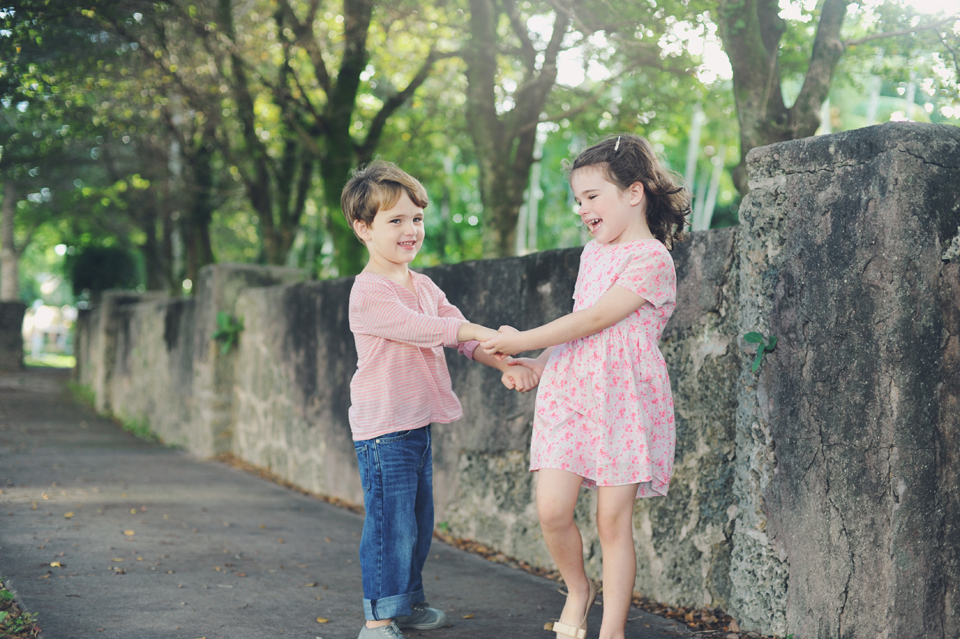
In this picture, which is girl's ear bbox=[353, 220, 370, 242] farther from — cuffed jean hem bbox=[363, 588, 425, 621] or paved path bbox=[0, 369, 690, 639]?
paved path bbox=[0, 369, 690, 639]

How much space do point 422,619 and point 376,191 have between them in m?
1.51

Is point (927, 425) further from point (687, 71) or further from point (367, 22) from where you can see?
point (367, 22)

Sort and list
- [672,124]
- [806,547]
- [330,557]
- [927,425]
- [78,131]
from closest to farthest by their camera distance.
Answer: [927,425], [806,547], [330,557], [672,124], [78,131]

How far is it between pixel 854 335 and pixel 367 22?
759 cm

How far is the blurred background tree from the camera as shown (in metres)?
4.23

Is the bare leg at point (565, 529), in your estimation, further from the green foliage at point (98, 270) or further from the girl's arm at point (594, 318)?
the green foliage at point (98, 270)

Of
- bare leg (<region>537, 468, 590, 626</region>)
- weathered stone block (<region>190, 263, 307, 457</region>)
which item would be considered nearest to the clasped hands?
bare leg (<region>537, 468, 590, 626</region>)

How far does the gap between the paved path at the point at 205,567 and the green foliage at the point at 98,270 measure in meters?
14.3

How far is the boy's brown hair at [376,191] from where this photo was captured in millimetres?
2811

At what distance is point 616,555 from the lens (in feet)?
8.10

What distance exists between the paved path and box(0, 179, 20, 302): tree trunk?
15365 millimetres

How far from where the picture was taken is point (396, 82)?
46.4 feet

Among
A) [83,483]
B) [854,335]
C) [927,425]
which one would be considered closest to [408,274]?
[854,335]

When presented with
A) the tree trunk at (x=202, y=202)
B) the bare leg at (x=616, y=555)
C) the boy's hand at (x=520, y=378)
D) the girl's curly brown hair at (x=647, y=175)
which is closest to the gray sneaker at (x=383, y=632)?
the bare leg at (x=616, y=555)
